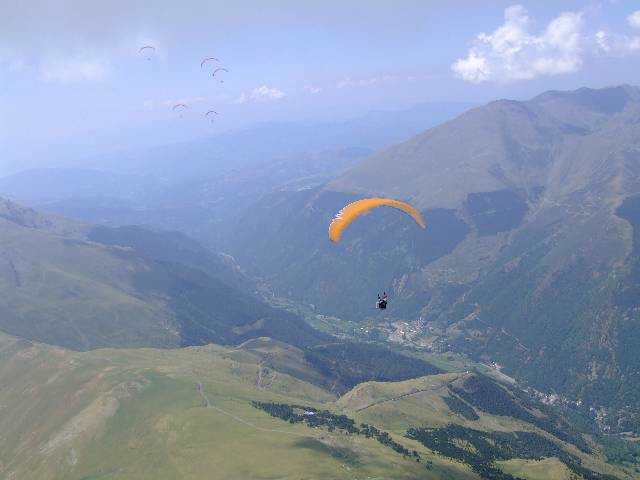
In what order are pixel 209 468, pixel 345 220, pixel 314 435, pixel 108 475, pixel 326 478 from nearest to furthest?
pixel 345 220 < pixel 326 478 < pixel 209 468 < pixel 108 475 < pixel 314 435


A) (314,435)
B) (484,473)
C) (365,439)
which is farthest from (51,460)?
(484,473)

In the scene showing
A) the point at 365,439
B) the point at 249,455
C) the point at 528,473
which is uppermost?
the point at 249,455

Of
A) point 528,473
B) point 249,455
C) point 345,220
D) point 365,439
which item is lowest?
point 528,473

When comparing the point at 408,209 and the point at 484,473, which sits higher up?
the point at 408,209

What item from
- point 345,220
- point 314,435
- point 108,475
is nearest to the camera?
point 345,220

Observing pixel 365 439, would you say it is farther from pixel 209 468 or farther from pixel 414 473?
pixel 209 468

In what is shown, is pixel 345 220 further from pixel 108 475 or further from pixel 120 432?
pixel 120 432

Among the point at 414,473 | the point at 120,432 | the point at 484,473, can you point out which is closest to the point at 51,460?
the point at 120,432

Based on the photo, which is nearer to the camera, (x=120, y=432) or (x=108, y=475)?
(x=108, y=475)

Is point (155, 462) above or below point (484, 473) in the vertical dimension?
above

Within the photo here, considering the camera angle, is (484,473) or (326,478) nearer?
(326,478)
